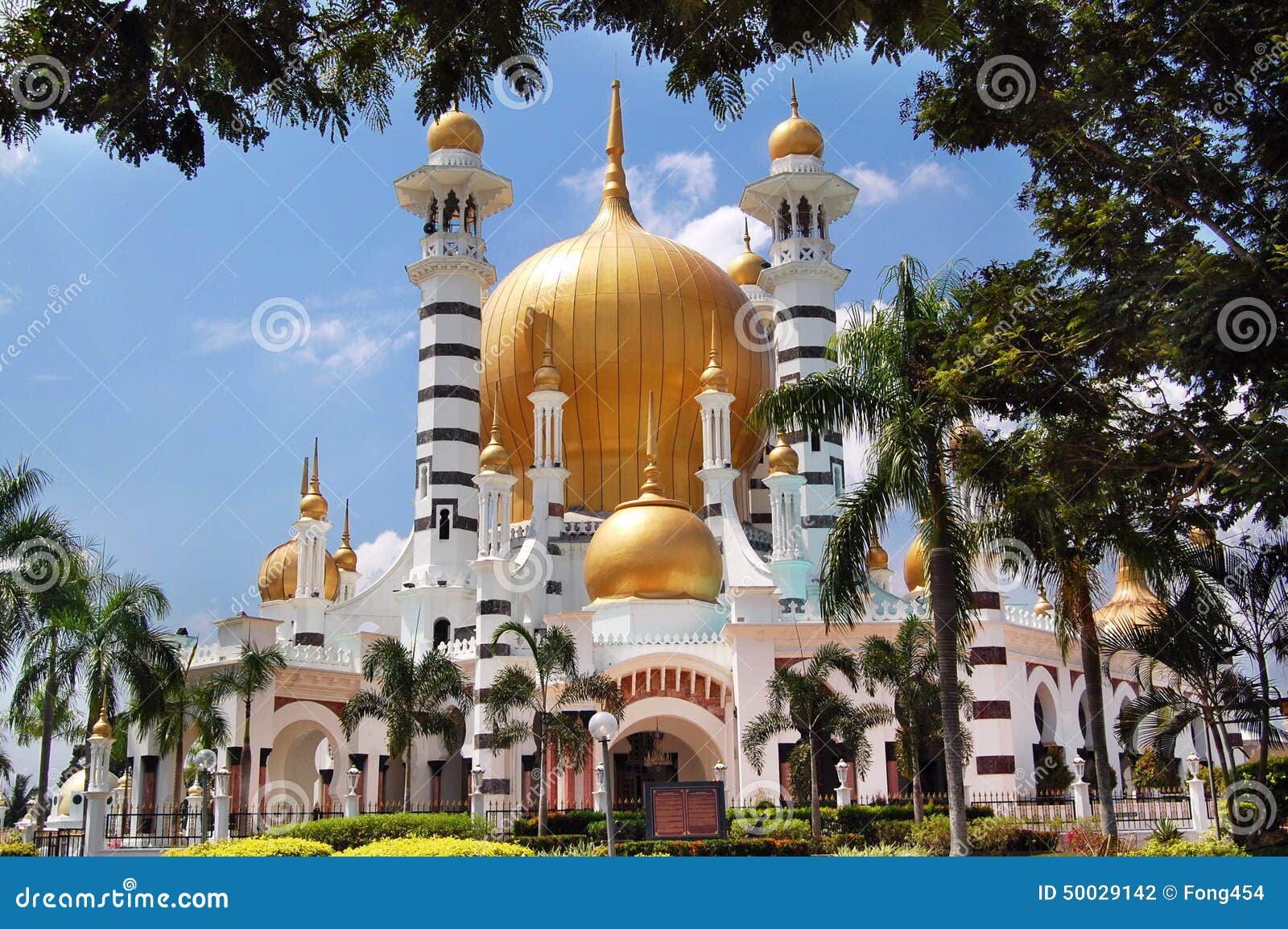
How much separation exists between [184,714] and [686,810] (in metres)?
18.5

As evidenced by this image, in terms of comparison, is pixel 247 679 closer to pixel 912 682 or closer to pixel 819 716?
pixel 819 716

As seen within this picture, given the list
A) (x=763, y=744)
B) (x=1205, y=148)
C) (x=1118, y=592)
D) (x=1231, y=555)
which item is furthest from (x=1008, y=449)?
(x=1118, y=592)

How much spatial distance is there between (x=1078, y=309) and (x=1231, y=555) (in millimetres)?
8349

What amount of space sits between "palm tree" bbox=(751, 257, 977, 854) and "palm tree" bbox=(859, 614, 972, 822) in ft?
25.1

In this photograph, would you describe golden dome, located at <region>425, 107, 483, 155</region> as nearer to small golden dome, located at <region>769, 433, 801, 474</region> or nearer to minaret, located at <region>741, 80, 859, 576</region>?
minaret, located at <region>741, 80, 859, 576</region>

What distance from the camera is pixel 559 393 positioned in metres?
42.1

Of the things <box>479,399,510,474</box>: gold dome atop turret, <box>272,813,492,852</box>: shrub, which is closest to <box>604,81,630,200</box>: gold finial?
<box>479,399,510,474</box>: gold dome atop turret

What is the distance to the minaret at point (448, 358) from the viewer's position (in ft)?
135

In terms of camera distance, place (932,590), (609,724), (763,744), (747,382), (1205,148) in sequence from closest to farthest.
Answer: (1205,148), (609,724), (932,590), (763,744), (747,382)

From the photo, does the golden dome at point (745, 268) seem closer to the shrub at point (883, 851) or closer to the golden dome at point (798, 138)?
the golden dome at point (798, 138)

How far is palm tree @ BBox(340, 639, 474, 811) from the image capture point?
30.6m

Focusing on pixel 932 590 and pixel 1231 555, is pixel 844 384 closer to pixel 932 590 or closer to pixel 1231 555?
pixel 932 590

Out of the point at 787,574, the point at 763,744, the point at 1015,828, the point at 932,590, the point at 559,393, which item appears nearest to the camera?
the point at 932,590

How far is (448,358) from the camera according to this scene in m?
43.0
